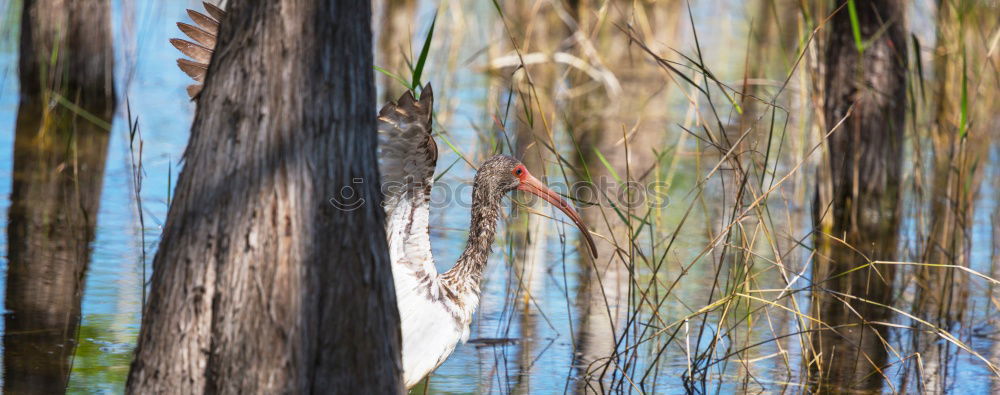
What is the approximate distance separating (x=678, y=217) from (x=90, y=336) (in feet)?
14.5

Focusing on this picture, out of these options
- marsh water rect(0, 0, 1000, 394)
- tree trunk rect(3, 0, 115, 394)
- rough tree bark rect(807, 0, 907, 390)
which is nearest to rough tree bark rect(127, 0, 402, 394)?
marsh water rect(0, 0, 1000, 394)

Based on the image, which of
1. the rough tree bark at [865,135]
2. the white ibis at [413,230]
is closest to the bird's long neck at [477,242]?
the white ibis at [413,230]

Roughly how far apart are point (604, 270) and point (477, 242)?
2056mm

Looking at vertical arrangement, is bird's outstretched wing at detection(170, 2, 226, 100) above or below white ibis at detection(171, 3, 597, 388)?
above

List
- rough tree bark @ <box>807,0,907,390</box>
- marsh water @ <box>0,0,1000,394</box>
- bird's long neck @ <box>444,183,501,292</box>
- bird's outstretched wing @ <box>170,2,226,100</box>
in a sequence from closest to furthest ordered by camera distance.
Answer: bird's outstretched wing @ <box>170,2,226,100</box> → bird's long neck @ <box>444,183,501,292</box> → marsh water @ <box>0,0,1000,394</box> → rough tree bark @ <box>807,0,907,390</box>

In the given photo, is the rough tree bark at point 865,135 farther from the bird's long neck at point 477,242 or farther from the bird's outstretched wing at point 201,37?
the bird's outstretched wing at point 201,37

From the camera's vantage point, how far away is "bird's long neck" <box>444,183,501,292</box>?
16.6ft

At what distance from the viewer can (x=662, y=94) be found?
1377 cm

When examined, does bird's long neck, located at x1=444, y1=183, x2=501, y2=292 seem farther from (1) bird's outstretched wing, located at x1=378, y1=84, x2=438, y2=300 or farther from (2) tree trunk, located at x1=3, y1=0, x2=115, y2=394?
(2) tree trunk, located at x1=3, y1=0, x2=115, y2=394

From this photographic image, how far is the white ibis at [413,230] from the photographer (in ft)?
15.0

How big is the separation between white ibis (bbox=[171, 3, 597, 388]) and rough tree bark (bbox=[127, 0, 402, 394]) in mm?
1092

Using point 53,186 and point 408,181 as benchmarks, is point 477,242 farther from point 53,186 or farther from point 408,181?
point 53,186

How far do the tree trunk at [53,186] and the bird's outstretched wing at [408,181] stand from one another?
5.07 ft

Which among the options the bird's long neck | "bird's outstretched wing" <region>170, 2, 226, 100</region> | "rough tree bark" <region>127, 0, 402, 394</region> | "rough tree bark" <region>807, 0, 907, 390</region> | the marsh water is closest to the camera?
"rough tree bark" <region>127, 0, 402, 394</region>
